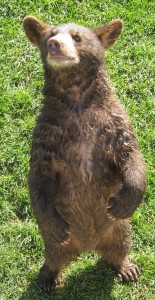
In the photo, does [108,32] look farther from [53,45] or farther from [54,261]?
[54,261]

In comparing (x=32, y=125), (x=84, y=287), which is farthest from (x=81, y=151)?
(x=32, y=125)

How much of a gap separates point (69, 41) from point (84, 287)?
2.52m

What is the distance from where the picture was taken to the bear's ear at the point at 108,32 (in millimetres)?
5641

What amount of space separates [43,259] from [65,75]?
2149mm

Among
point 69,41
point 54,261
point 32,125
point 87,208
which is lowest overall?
point 54,261

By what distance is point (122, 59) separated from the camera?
805 cm

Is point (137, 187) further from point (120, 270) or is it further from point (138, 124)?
point (138, 124)

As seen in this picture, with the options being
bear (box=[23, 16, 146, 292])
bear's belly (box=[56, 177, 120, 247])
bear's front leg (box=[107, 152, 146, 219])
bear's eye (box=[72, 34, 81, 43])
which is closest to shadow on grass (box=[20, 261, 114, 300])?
bear's belly (box=[56, 177, 120, 247])

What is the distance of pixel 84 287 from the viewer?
6.24 metres

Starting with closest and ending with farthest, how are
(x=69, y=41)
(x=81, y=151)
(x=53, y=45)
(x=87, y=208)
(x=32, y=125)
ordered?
(x=53, y=45), (x=69, y=41), (x=81, y=151), (x=87, y=208), (x=32, y=125)

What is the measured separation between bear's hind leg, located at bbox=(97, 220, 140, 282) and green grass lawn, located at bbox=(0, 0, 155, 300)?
0.12m

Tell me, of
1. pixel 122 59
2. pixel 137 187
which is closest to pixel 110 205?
pixel 137 187

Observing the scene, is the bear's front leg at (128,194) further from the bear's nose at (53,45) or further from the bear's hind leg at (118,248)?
the bear's nose at (53,45)

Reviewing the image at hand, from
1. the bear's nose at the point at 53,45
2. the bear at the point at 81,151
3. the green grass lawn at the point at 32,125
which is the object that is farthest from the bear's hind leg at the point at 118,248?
the bear's nose at the point at 53,45
